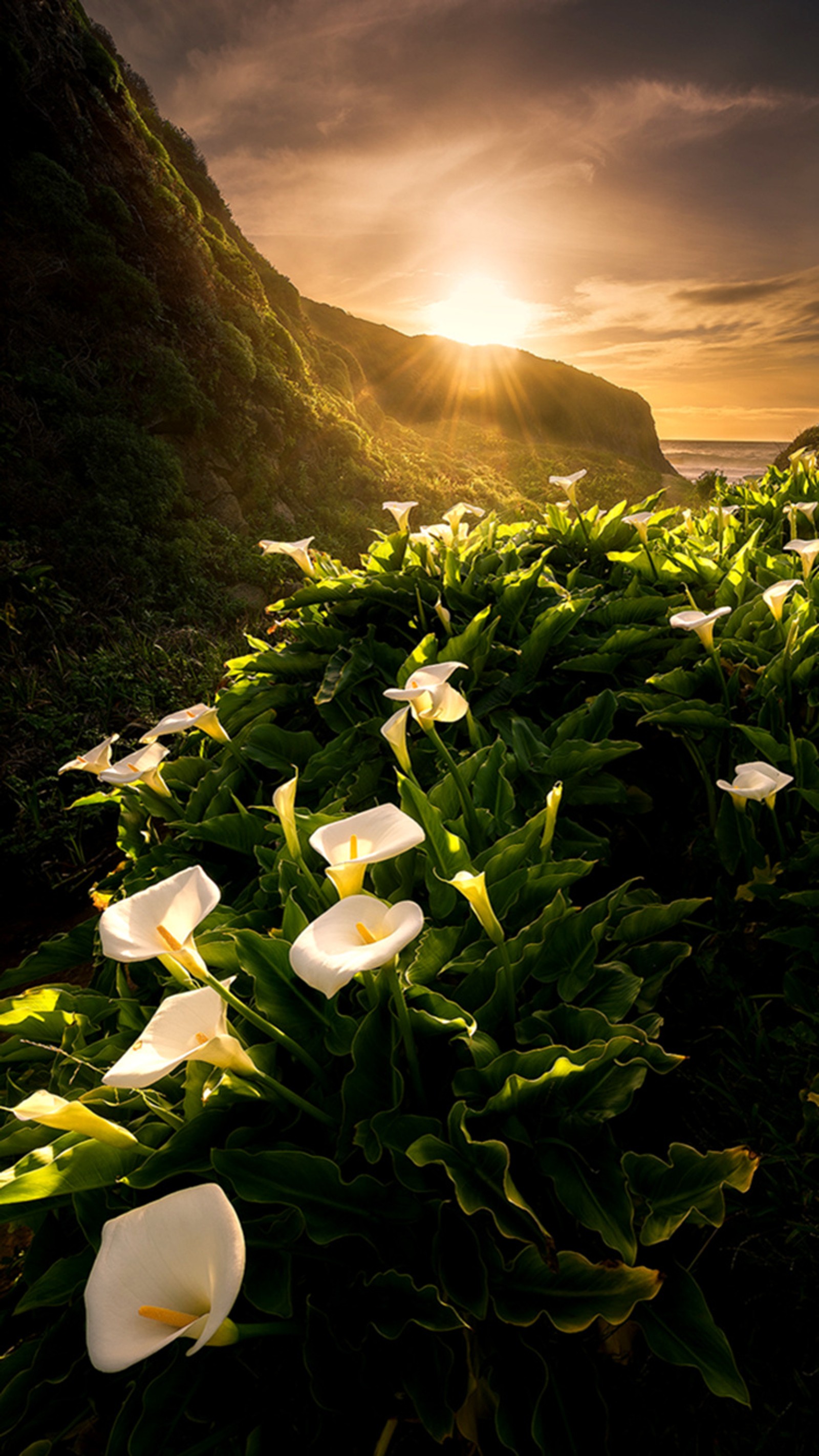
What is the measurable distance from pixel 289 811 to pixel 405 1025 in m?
0.48

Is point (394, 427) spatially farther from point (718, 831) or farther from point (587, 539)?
point (718, 831)

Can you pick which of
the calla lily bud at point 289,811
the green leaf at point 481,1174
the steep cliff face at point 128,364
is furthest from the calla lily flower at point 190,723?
the steep cliff face at point 128,364

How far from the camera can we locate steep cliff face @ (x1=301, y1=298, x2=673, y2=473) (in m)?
34.8

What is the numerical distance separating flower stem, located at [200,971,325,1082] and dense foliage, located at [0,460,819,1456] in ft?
0.03

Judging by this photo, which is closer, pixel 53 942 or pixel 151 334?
pixel 53 942

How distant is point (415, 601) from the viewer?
9.89ft

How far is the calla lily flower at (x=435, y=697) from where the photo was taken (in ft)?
5.34

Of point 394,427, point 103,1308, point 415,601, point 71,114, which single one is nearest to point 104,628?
point 415,601

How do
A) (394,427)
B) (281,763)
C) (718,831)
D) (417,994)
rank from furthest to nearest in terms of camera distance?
(394,427) < (281,763) < (718,831) < (417,994)

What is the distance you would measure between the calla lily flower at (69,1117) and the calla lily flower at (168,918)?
217 mm

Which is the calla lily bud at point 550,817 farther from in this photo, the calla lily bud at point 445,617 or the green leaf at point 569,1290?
the calla lily bud at point 445,617

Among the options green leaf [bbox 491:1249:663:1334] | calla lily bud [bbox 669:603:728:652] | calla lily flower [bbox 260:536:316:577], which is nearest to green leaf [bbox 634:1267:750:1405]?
green leaf [bbox 491:1249:663:1334]

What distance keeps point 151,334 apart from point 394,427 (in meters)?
15.2

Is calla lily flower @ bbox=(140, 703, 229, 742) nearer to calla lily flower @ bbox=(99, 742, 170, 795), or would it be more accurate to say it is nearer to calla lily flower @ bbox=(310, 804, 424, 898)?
calla lily flower @ bbox=(99, 742, 170, 795)
